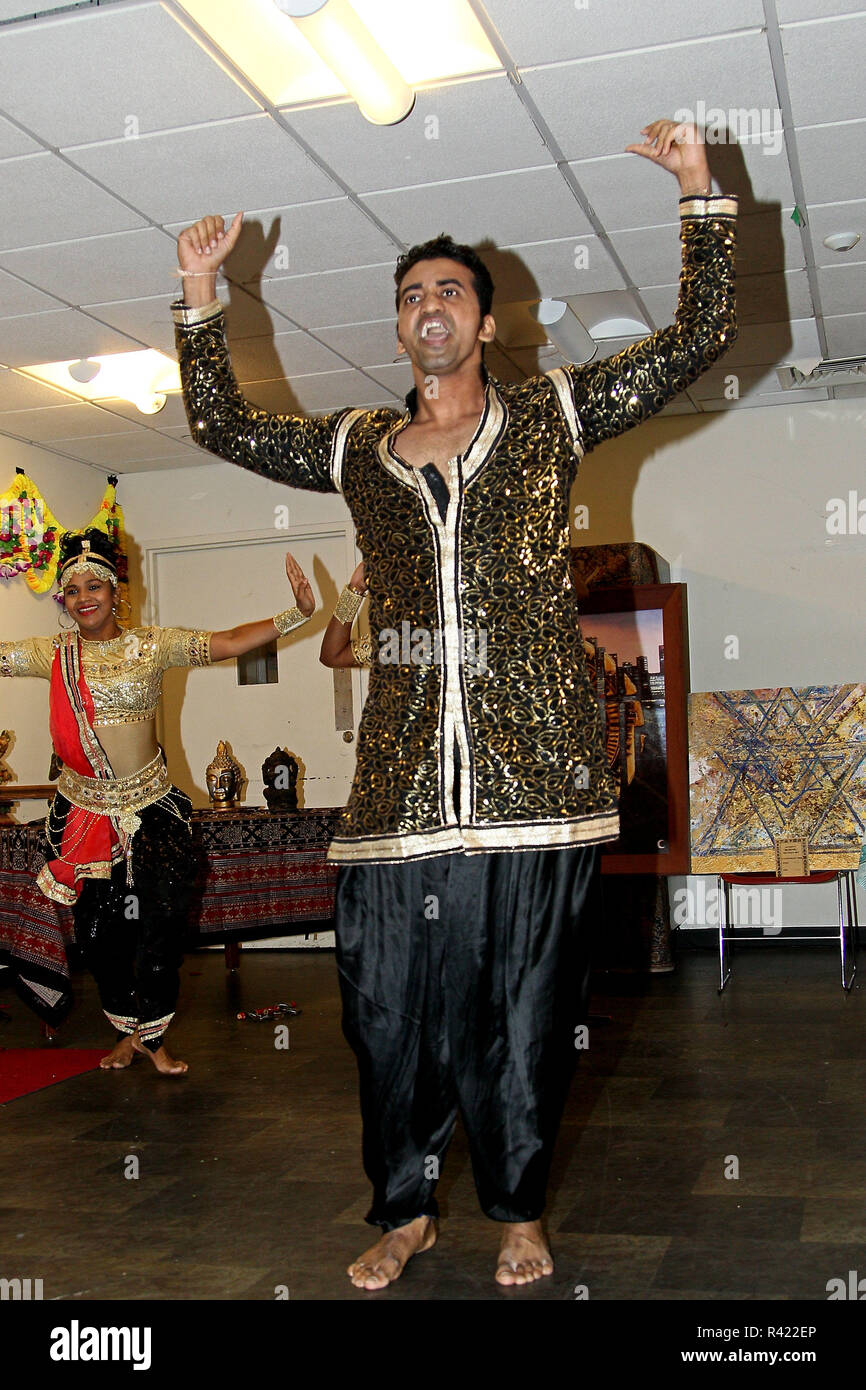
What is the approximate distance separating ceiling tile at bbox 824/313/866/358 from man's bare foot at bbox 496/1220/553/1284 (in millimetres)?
4876

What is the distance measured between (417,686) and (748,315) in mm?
4321

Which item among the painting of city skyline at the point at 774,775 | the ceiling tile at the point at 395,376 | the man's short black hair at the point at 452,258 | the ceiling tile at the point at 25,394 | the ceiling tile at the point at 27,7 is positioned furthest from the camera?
the ceiling tile at the point at 395,376

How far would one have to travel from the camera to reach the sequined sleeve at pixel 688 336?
7.14 feet

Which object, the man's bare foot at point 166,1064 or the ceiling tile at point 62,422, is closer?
the man's bare foot at point 166,1064

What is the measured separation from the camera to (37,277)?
16.8 feet

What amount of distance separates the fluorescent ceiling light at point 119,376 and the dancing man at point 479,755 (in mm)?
4095

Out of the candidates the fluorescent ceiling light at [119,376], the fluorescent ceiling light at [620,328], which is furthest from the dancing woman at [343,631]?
the fluorescent ceiling light at [119,376]

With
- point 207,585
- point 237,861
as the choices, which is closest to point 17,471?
point 207,585

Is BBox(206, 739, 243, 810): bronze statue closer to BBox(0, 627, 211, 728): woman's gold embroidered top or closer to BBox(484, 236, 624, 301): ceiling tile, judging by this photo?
BBox(0, 627, 211, 728): woman's gold embroidered top

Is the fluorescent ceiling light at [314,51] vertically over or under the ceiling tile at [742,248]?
over

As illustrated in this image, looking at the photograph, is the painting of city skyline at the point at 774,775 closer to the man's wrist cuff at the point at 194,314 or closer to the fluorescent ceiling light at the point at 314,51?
the fluorescent ceiling light at the point at 314,51

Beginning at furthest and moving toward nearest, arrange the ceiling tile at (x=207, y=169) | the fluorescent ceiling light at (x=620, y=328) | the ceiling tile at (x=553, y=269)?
the fluorescent ceiling light at (x=620, y=328), the ceiling tile at (x=553, y=269), the ceiling tile at (x=207, y=169)

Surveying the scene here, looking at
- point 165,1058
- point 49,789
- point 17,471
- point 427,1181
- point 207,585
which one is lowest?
point 165,1058

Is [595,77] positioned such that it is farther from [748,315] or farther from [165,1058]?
[165,1058]
